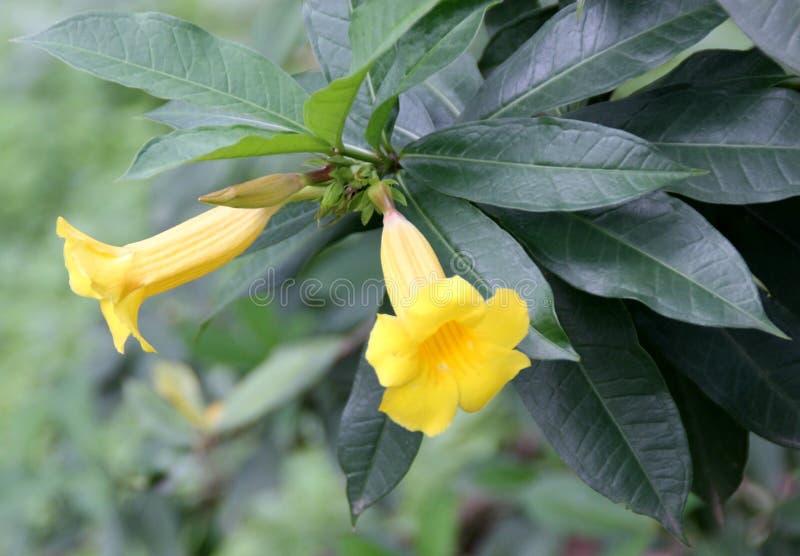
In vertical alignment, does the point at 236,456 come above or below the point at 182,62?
below

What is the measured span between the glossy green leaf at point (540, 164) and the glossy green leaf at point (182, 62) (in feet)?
0.44

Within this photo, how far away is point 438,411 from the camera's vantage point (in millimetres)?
663

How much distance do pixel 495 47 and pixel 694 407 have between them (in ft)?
1.45

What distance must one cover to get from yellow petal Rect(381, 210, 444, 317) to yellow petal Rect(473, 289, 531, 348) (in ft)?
0.20

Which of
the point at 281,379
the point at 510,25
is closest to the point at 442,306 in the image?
the point at 510,25

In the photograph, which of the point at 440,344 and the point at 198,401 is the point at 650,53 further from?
the point at 198,401

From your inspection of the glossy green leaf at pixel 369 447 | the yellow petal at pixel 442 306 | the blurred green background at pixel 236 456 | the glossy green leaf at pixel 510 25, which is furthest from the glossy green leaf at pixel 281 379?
the yellow petal at pixel 442 306

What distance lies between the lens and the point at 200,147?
60cm

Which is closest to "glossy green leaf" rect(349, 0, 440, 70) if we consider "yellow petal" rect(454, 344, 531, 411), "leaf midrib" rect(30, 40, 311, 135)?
Result: "leaf midrib" rect(30, 40, 311, 135)

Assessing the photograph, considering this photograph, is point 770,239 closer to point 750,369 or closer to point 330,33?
point 750,369

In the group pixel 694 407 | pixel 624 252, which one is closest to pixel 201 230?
pixel 624 252

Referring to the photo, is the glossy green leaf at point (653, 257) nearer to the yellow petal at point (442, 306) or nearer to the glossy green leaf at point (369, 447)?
the yellow petal at point (442, 306)

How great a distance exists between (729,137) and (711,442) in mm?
352

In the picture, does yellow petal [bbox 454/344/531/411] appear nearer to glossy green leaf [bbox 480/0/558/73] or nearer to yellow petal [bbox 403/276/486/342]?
yellow petal [bbox 403/276/486/342]
